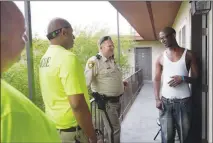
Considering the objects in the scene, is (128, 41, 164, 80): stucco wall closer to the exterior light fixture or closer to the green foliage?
the green foliage

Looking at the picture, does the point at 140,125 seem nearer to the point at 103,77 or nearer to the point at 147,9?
the point at 103,77

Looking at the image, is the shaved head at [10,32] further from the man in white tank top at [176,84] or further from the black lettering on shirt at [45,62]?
the man in white tank top at [176,84]

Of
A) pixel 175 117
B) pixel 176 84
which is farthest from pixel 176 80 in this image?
pixel 175 117

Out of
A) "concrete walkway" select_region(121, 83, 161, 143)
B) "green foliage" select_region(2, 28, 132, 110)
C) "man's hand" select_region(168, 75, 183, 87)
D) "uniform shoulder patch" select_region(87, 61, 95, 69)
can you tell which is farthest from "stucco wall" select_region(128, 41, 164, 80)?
"man's hand" select_region(168, 75, 183, 87)

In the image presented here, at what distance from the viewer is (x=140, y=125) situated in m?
4.40

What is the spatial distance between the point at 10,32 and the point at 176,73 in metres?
1.92

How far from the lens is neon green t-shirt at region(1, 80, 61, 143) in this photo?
57 cm

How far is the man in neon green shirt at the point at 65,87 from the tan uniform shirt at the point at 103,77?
850 mm

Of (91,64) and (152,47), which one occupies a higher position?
(152,47)

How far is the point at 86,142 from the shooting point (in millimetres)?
1654

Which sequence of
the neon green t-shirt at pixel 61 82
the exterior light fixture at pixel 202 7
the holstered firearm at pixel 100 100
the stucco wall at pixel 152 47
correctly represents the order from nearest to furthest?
the neon green t-shirt at pixel 61 82, the exterior light fixture at pixel 202 7, the holstered firearm at pixel 100 100, the stucco wall at pixel 152 47

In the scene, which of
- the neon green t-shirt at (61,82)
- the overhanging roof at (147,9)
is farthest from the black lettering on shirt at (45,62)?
the overhanging roof at (147,9)

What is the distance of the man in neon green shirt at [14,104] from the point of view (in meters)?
0.58

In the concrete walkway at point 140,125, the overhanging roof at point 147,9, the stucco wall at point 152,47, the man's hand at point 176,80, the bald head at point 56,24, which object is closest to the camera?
the bald head at point 56,24
